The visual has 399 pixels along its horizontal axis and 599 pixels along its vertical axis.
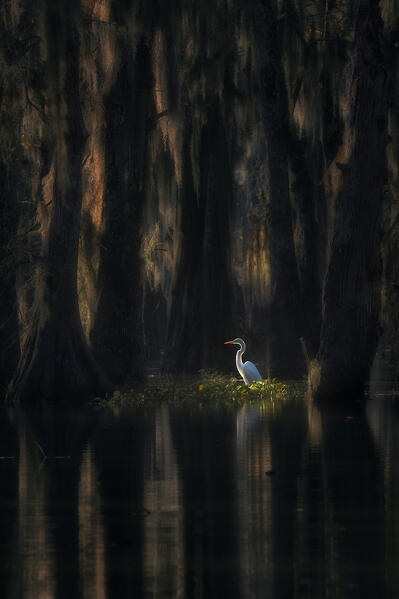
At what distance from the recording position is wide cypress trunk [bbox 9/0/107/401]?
2406 centimetres

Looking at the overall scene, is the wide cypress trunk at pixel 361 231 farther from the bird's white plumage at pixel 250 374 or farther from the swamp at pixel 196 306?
the bird's white plumage at pixel 250 374

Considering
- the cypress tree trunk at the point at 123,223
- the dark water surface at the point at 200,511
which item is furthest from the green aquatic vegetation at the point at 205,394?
the dark water surface at the point at 200,511

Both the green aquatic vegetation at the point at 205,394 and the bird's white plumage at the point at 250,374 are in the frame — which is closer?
the green aquatic vegetation at the point at 205,394

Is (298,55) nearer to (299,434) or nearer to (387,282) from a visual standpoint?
(387,282)

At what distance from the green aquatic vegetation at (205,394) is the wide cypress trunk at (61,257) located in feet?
2.51

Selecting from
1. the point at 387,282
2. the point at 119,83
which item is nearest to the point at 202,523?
the point at 387,282

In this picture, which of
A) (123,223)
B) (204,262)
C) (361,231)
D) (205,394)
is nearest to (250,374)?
(205,394)

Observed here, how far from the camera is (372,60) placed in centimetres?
2486

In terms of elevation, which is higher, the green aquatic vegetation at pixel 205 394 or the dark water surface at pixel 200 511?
the green aquatic vegetation at pixel 205 394

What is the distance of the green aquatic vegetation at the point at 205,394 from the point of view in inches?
965

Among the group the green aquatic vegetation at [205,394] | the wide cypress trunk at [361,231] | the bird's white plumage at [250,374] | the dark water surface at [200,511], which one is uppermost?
the wide cypress trunk at [361,231]

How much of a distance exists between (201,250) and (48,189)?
8265 mm

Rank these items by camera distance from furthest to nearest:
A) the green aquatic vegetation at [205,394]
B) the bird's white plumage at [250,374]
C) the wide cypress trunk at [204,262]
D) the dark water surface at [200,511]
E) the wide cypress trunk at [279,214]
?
the wide cypress trunk at [204,262], the wide cypress trunk at [279,214], the bird's white plumage at [250,374], the green aquatic vegetation at [205,394], the dark water surface at [200,511]

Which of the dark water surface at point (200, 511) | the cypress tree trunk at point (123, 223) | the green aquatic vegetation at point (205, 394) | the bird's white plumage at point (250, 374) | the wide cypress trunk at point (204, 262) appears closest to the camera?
the dark water surface at point (200, 511)
